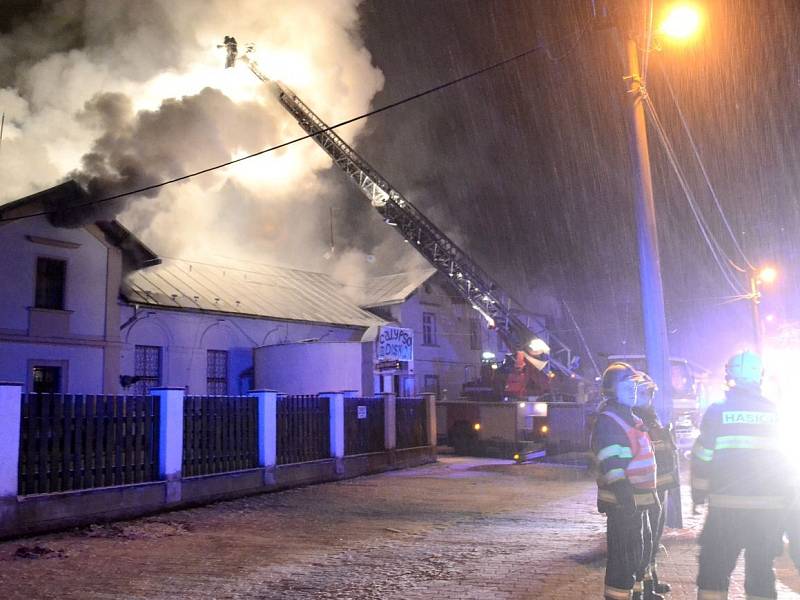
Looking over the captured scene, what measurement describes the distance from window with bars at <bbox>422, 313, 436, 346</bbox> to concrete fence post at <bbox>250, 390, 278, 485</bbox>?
66.7 ft

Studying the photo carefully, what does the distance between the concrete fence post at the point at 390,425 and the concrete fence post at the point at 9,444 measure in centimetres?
884

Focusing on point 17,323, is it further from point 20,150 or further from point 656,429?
point 656,429

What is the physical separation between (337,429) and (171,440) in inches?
176

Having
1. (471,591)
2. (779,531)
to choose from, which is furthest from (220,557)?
(779,531)

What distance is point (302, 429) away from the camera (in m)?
13.9

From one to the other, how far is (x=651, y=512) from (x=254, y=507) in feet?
23.1

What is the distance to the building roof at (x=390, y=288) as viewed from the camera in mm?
32219

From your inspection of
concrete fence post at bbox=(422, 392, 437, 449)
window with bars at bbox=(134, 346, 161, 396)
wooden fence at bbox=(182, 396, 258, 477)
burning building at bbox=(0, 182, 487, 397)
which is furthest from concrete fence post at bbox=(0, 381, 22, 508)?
window with bars at bbox=(134, 346, 161, 396)

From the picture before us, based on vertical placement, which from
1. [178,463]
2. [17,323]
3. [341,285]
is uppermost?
[341,285]

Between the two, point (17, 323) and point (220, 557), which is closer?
point (220, 557)

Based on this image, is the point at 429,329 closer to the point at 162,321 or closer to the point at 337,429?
the point at 162,321

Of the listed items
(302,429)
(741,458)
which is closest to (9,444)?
(302,429)

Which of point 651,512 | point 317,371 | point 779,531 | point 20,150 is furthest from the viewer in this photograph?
point 20,150

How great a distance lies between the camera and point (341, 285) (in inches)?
1346
